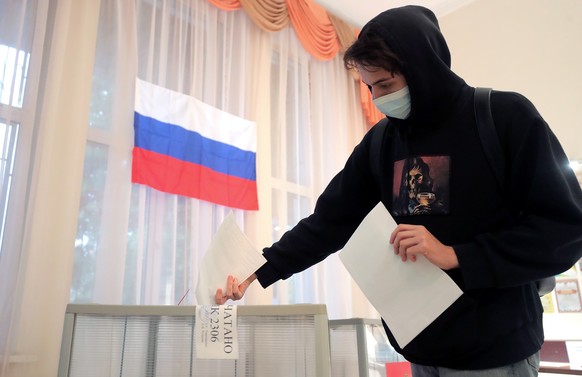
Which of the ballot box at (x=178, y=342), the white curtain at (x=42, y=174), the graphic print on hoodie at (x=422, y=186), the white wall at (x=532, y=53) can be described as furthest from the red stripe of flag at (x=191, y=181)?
the white wall at (x=532, y=53)

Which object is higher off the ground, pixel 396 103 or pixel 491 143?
pixel 396 103

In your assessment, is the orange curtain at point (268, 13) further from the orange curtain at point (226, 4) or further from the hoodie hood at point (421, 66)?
the hoodie hood at point (421, 66)

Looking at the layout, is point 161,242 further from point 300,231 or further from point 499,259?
point 499,259

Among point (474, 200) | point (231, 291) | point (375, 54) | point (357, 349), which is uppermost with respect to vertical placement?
point (375, 54)

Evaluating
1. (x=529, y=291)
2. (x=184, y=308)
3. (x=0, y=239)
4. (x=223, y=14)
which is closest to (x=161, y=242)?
(x=0, y=239)

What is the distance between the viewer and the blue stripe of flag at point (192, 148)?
1.98 m

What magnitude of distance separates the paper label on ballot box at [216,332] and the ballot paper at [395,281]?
30 centimetres

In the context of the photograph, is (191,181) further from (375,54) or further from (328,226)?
(375,54)

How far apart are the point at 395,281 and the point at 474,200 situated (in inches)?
6.8

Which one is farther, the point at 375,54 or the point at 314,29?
the point at 314,29

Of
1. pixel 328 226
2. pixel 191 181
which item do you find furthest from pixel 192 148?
pixel 328 226

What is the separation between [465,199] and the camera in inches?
27.4

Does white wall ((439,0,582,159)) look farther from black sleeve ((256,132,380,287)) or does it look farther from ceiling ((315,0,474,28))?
black sleeve ((256,132,380,287))

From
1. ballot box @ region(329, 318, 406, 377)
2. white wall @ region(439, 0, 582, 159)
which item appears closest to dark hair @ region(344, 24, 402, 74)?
ballot box @ region(329, 318, 406, 377)
